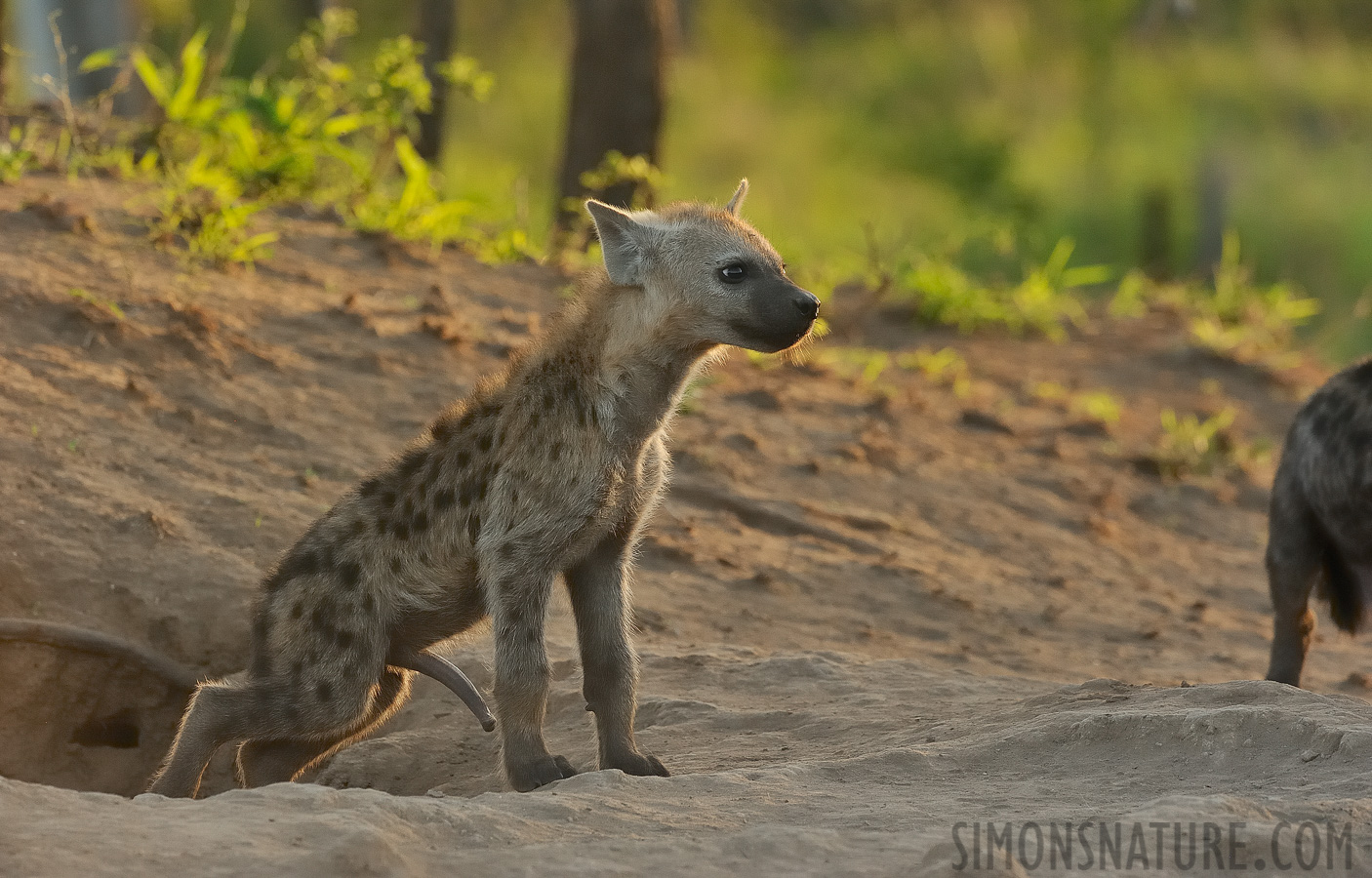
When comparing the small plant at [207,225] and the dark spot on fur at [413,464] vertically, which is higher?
the small plant at [207,225]

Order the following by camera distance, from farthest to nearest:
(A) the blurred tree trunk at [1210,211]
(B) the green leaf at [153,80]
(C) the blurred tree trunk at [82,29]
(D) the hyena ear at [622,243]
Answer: (A) the blurred tree trunk at [1210,211], (C) the blurred tree trunk at [82,29], (B) the green leaf at [153,80], (D) the hyena ear at [622,243]

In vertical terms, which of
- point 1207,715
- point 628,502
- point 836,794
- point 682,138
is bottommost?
point 836,794

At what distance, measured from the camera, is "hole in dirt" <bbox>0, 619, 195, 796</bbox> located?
4.28m

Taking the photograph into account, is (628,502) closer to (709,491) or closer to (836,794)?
(836,794)

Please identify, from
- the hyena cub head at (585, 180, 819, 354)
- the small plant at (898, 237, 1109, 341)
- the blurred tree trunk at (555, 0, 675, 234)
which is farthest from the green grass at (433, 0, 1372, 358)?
the hyena cub head at (585, 180, 819, 354)

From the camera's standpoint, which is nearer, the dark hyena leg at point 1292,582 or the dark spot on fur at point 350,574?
the dark spot on fur at point 350,574

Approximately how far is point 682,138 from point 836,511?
1174 centimetres

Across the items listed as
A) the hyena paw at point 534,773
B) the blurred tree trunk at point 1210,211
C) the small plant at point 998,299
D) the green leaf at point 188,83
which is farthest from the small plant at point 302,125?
the blurred tree trunk at point 1210,211

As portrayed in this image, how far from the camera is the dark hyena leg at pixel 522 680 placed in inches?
144

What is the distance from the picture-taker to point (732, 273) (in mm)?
3893

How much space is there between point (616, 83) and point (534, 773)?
586 centimetres

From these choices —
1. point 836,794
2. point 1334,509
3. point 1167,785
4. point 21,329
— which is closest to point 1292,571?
point 1334,509

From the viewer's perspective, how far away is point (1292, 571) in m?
4.95

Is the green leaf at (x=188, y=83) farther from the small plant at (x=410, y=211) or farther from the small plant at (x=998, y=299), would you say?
the small plant at (x=998, y=299)
